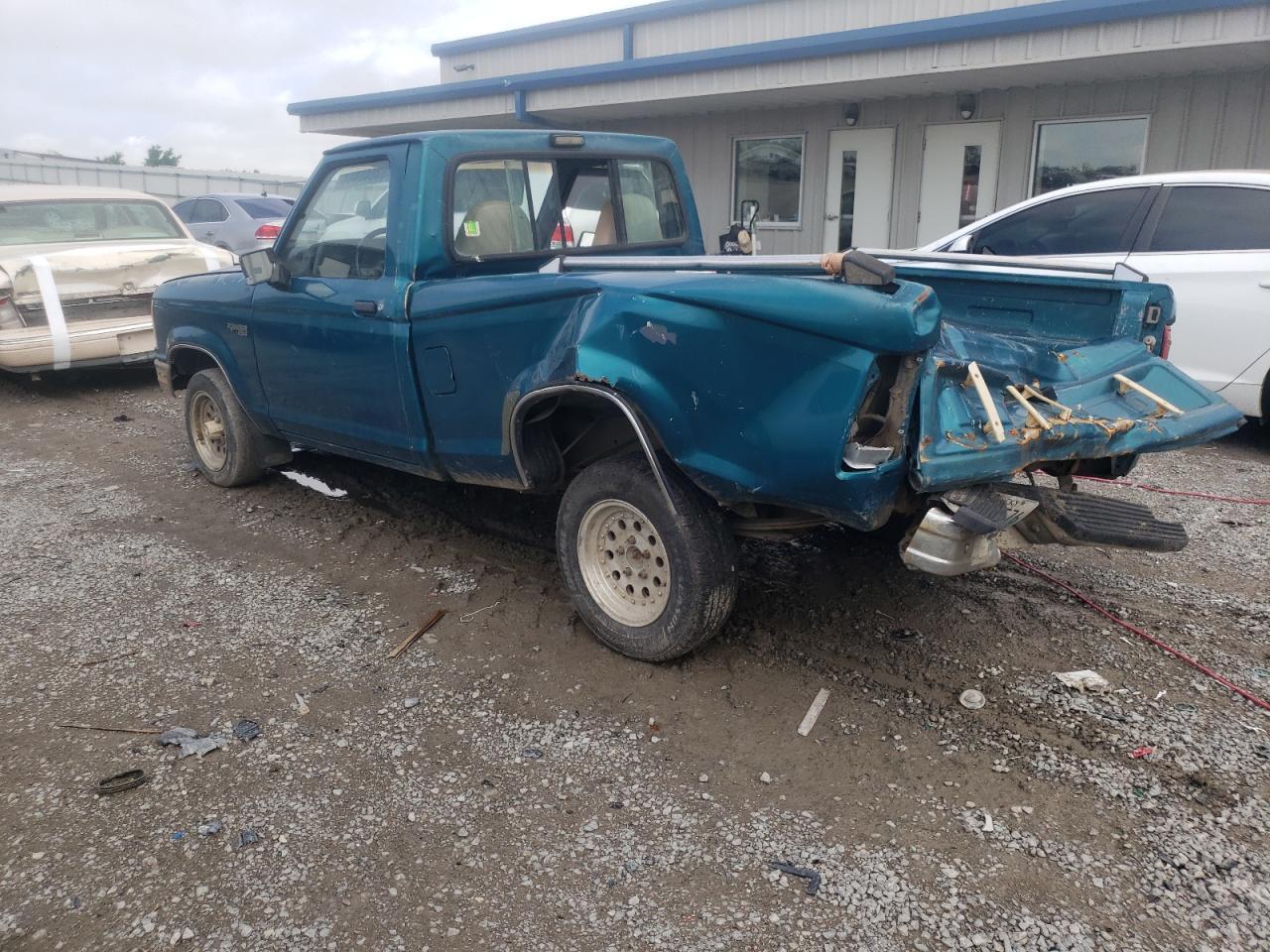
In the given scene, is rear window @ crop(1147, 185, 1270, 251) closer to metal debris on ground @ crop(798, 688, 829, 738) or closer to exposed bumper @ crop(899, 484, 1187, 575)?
exposed bumper @ crop(899, 484, 1187, 575)

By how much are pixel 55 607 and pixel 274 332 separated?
1.64 m

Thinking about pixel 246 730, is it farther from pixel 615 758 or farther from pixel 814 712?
pixel 814 712

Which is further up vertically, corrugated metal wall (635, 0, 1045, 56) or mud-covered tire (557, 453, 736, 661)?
corrugated metal wall (635, 0, 1045, 56)

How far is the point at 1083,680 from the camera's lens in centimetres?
347

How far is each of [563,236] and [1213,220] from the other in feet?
14.9

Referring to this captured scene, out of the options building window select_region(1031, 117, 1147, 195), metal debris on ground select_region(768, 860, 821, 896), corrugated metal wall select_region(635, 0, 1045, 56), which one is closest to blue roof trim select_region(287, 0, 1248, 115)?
building window select_region(1031, 117, 1147, 195)

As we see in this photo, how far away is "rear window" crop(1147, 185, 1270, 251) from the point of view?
242 inches

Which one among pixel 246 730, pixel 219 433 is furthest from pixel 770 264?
pixel 219 433

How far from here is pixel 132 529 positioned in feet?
17.4

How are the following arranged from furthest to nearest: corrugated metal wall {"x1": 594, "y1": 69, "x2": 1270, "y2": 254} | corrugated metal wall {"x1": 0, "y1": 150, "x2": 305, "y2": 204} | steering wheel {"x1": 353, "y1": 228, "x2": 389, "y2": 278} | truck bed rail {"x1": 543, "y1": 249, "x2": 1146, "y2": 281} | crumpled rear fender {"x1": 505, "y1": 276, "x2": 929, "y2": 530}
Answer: corrugated metal wall {"x1": 0, "y1": 150, "x2": 305, "y2": 204} → corrugated metal wall {"x1": 594, "y1": 69, "x2": 1270, "y2": 254} → steering wheel {"x1": 353, "y1": 228, "x2": 389, "y2": 278} → truck bed rail {"x1": 543, "y1": 249, "x2": 1146, "y2": 281} → crumpled rear fender {"x1": 505, "y1": 276, "x2": 929, "y2": 530}

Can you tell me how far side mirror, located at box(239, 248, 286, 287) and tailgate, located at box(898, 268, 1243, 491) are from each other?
9.84ft

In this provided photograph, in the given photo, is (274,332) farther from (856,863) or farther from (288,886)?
(856,863)

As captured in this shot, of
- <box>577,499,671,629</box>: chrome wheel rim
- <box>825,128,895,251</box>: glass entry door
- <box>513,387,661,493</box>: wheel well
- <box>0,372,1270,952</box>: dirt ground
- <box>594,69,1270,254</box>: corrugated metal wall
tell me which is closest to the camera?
<box>0,372,1270,952</box>: dirt ground

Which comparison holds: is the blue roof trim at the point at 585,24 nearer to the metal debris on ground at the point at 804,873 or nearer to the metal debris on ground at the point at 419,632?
the metal debris on ground at the point at 419,632
